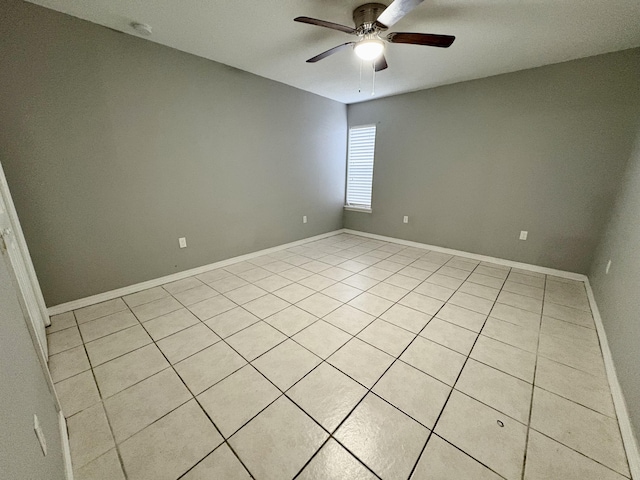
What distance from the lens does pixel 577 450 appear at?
1143 mm

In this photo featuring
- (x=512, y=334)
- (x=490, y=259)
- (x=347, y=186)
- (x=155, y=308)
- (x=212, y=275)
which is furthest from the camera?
(x=347, y=186)

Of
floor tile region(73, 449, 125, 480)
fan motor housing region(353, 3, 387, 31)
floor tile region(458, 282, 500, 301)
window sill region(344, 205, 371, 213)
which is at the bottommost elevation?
floor tile region(73, 449, 125, 480)

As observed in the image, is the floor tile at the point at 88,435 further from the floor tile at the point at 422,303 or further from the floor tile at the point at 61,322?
the floor tile at the point at 422,303

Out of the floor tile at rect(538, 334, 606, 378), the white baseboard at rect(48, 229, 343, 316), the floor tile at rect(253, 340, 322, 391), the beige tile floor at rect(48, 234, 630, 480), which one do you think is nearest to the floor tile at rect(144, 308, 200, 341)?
the beige tile floor at rect(48, 234, 630, 480)

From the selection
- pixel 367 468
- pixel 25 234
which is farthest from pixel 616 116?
pixel 25 234

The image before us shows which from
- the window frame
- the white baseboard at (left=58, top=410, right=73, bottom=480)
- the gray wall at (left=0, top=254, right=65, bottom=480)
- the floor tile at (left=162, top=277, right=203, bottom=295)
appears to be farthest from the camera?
the window frame

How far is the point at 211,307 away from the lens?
2.31 metres

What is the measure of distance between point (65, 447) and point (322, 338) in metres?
1.42

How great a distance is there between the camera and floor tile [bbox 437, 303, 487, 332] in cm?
204

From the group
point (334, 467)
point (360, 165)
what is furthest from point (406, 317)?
point (360, 165)

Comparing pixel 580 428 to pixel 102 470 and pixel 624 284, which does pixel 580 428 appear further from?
pixel 102 470

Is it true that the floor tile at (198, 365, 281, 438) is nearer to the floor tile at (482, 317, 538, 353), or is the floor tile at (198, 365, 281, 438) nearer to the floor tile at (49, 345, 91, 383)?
the floor tile at (49, 345, 91, 383)

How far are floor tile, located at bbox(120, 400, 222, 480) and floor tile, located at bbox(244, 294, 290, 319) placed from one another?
3.10ft

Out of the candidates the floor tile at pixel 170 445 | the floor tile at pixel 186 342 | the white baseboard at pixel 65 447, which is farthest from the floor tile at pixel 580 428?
the white baseboard at pixel 65 447
